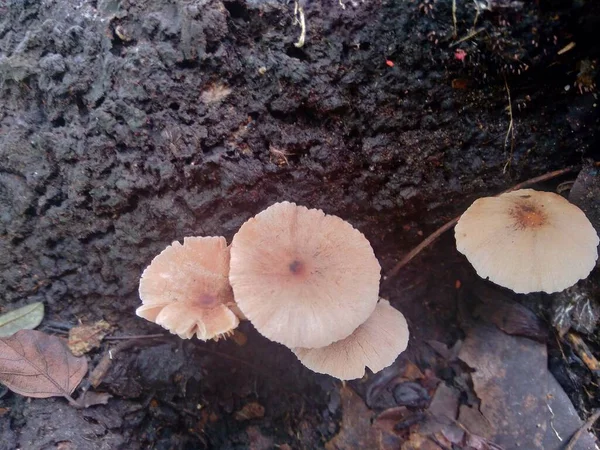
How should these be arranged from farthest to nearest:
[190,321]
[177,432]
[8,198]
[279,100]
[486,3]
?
[177,432]
[8,198]
[279,100]
[190,321]
[486,3]

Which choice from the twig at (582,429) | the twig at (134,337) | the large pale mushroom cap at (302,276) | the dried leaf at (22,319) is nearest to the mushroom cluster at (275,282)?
the large pale mushroom cap at (302,276)

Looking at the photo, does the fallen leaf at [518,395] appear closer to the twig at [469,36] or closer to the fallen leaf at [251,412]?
the fallen leaf at [251,412]

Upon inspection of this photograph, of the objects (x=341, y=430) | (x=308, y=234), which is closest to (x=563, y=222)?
(x=308, y=234)

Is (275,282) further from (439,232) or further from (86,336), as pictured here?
(86,336)

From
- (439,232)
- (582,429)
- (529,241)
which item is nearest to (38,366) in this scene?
(439,232)

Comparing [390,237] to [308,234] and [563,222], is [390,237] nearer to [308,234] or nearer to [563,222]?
[308,234]

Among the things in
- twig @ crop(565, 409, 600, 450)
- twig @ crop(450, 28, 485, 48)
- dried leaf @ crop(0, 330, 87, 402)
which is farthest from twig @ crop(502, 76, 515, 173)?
dried leaf @ crop(0, 330, 87, 402)
